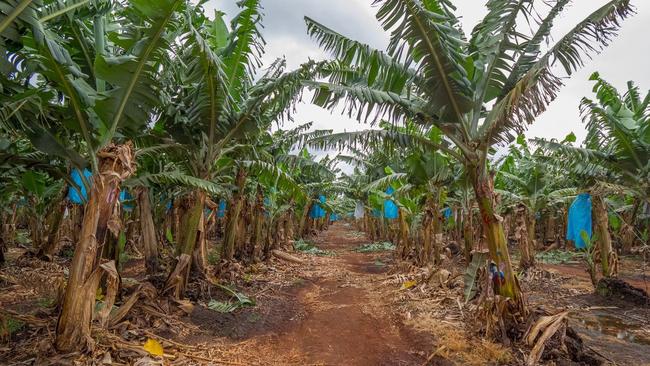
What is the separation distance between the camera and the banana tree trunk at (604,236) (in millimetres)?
6664

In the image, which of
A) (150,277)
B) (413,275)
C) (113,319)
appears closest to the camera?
(113,319)

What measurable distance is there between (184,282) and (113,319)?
1.45m

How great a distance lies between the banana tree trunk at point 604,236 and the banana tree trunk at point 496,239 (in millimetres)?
3770

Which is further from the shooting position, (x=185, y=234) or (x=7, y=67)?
(x=185, y=234)

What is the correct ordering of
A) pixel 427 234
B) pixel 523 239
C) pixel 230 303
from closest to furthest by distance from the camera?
pixel 230 303
pixel 523 239
pixel 427 234

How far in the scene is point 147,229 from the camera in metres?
5.27

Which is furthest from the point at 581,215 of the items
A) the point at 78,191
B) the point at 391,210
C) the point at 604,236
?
the point at 78,191

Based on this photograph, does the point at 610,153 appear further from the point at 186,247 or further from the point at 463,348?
the point at 186,247

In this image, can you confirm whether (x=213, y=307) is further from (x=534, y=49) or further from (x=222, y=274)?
(x=534, y=49)

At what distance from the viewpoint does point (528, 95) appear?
Result: 3887 mm

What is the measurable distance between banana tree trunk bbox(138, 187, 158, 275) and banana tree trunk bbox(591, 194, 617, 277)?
25.2 ft

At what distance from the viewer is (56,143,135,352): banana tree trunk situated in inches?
122

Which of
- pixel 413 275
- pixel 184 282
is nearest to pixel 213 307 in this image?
pixel 184 282

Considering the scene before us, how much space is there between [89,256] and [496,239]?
14.0 ft
